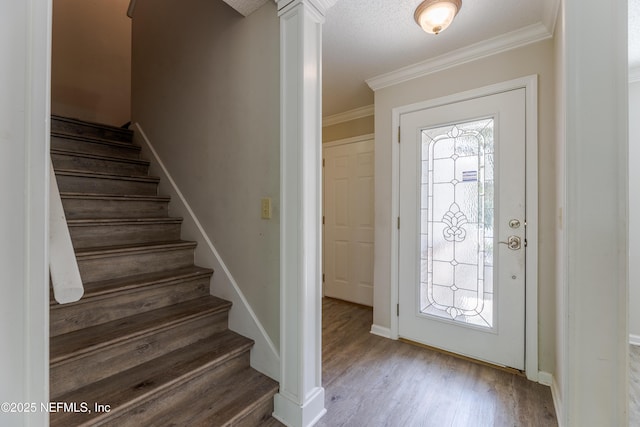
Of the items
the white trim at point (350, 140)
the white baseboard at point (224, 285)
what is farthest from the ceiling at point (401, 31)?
the white baseboard at point (224, 285)

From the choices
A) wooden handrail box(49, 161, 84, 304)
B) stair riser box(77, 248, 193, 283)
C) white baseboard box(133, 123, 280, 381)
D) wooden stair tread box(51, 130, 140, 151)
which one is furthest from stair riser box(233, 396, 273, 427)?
wooden stair tread box(51, 130, 140, 151)

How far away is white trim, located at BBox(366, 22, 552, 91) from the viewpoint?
1.85m

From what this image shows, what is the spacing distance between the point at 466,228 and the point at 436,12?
1.47m

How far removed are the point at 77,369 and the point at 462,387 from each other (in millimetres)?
2154

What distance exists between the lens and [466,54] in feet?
6.91

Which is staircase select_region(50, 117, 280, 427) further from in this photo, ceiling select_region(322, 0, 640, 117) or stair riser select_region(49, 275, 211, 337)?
ceiling select_region(322, 0, 640, 117)

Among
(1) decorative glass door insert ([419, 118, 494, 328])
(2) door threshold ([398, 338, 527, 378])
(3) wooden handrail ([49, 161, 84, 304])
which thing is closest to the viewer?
(3) wooden handrail ([49, 161, 84, 304])

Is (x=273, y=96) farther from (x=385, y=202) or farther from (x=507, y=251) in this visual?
(x=507, y=251)

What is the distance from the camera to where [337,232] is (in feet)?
11.8

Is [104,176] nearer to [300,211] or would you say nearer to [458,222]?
[300,211]

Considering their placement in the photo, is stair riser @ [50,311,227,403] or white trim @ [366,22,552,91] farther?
white trim @ [366,22,552,91]

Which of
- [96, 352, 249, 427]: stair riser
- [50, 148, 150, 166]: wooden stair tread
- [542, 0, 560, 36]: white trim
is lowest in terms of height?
[96, 352, 249, 427]: stair riser

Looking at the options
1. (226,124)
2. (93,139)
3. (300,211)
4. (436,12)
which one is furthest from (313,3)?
(93,139)

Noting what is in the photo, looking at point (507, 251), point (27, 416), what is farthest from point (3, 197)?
point (507, 251)
